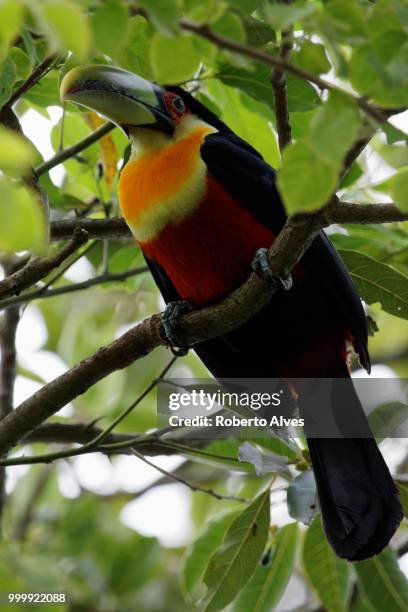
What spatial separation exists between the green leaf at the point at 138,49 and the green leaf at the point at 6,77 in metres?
0.37

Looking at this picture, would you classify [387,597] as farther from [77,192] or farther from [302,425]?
[77,192]

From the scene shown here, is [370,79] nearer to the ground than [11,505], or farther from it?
farther from it

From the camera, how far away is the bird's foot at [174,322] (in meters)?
3.49

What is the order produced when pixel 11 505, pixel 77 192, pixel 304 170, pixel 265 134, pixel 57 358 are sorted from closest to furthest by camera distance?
1. pixel 304 170
2. pixel 265 134
3. pixel 77 192
4. pixel 57 358
5. pixel 11 505

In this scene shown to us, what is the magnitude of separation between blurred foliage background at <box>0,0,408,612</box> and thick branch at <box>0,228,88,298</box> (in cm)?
12

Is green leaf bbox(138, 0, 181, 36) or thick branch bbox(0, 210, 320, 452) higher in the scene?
green leaf bbox(138, 0, 181, 36)

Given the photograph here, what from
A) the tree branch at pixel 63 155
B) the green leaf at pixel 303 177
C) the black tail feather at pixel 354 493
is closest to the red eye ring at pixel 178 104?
the tree branch at pixel 63 155

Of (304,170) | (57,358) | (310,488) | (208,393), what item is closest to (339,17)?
(304,170)

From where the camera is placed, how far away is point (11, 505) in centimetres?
656

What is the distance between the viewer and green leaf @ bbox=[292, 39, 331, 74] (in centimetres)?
194

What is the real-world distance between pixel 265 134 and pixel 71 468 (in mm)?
3380

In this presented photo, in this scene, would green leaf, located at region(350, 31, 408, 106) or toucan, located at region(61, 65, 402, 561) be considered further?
toucan, located at region(61, 65, 402, 561)

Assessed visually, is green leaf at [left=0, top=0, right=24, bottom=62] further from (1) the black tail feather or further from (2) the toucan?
(1) the black tail feather

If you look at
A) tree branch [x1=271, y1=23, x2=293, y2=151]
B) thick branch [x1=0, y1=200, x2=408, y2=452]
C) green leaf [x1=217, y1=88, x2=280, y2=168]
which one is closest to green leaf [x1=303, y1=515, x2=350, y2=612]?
thick branch [x1=0, y1=200, x2=408, y2=452]
